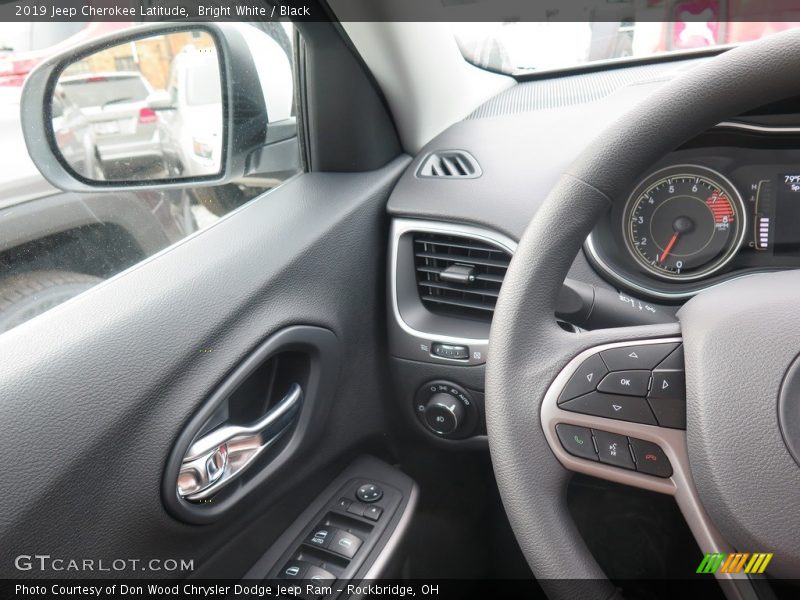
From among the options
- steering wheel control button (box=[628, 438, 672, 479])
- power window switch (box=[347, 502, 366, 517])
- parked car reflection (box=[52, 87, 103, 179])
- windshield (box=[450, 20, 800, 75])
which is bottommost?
power window switch (box=[347, 502, 366, 517])

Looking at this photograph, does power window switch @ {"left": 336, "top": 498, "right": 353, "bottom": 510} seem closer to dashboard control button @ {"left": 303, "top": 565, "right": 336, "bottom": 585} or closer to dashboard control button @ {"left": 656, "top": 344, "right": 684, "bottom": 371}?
dashboard control button @ {"left": 303, "top": 565, "right": 336, "bottom": 585}

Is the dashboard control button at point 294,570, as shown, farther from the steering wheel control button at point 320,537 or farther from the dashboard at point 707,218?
the dashboard at point 707,218

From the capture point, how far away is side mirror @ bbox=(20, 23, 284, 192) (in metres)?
1.18

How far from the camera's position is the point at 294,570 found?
4.08 ft

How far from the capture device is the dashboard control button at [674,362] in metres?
0.88

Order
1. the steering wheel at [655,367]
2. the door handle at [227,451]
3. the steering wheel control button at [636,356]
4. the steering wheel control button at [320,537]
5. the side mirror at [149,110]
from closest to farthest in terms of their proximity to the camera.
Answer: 1. the steering wheel at [655,367]
2. the steering wheel control button at [636,356]
3. the door handle at [227,451]
4. the side mirror at [149,110]
5. the steering wheel control button at [320,537]

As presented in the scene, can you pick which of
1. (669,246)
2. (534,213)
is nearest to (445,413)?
(534,213)

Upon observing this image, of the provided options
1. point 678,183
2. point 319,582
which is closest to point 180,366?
point 319,582

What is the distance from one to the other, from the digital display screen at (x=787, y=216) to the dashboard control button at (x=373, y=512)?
2.97 feet

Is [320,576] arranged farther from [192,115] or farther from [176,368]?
[192,115]

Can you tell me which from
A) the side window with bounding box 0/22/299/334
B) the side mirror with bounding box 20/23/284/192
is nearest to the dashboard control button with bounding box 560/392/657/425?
the side window with bounding box 0/22/299/334

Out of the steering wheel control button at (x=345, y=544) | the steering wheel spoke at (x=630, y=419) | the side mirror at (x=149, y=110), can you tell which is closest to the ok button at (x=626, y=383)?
the steering wheel spoke at (x=630, y=419)

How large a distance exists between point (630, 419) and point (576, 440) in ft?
0.24

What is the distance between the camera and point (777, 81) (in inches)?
31.6
